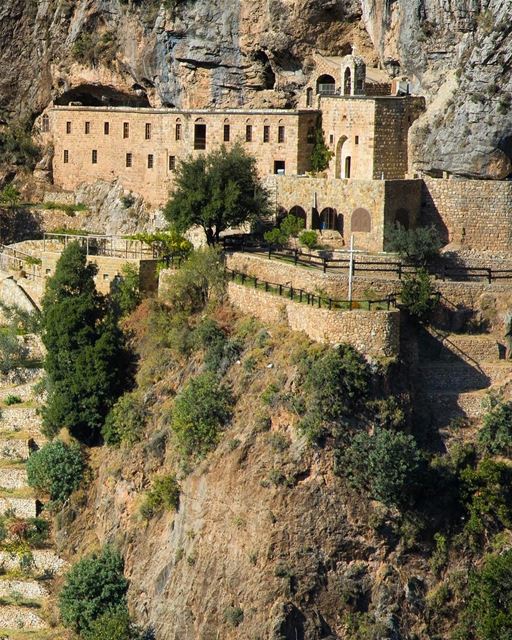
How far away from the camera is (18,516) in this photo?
74.2 m

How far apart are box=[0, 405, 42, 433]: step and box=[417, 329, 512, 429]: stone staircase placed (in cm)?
1434

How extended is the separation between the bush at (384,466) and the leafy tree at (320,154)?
17622 mm

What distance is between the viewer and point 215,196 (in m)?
78.9

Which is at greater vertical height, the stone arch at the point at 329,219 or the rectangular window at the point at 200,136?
the rectangular window at the point at 200,136

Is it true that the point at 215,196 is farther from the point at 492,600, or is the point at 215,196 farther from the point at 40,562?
the point at 492,600

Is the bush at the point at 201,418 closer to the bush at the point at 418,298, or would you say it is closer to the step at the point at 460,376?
the step at the point at 460,376

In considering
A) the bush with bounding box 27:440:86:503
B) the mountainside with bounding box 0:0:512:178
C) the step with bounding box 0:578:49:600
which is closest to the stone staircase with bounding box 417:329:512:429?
the mountainside with bounding box 0:0:512:178

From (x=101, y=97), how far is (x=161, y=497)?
27093 mm

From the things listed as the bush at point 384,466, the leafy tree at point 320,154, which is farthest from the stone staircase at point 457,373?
the leafy tree at point 320,154

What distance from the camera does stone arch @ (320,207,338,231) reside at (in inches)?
3206

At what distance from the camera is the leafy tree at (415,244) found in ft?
258

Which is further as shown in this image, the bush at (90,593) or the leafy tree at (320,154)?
the leafy tree at (320,154)

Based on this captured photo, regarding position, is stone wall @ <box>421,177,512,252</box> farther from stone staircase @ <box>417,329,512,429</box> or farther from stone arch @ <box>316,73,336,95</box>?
stone staircase @ <box>417,329,512,429</box>

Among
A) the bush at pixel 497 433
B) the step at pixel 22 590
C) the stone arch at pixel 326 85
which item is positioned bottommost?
the step at pixel 22 590
